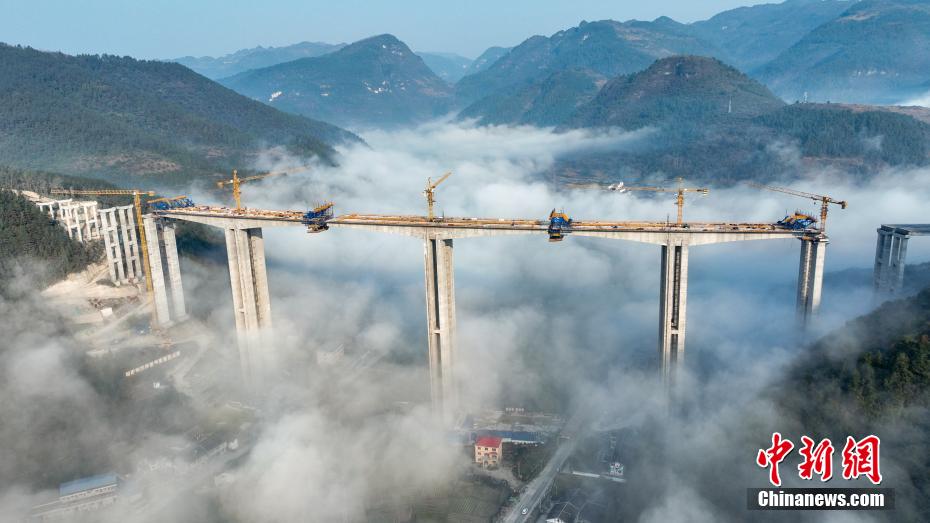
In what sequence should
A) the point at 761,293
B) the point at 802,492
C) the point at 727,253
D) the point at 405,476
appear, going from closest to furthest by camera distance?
the point at 802,492 → the point at 405,476 → the point at 761,293 → the point at 727,253

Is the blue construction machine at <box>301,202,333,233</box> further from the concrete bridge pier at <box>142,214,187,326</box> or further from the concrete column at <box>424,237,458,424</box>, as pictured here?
the concrete bridge pier at <box>142,214,187,326</box>

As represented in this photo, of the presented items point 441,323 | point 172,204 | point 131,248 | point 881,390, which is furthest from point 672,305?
point 131,248

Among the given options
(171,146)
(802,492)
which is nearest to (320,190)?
(171,146)

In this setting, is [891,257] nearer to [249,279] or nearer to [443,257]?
[443,257]

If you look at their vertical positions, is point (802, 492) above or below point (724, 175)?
below

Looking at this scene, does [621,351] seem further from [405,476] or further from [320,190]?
Answer: [320,190]

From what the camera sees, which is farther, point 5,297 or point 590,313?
point 590,313
